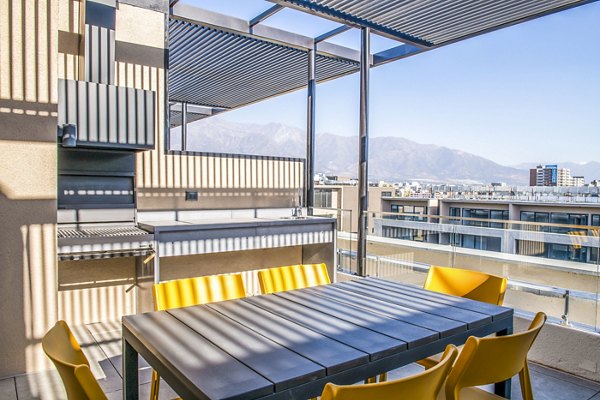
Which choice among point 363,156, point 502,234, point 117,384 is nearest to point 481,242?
point 502,234

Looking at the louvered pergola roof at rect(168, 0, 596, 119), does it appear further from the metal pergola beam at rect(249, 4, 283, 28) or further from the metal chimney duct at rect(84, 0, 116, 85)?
the metal chimney duct at rect(84, 0, 116, 85)

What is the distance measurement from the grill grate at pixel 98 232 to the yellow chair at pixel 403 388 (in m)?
3.07

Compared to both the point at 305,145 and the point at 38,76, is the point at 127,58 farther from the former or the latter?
the point at 305,145

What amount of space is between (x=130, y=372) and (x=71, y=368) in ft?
2.08

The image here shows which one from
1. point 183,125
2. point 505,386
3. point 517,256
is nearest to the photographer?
point 505,386

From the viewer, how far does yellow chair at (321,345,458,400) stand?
1259 mm

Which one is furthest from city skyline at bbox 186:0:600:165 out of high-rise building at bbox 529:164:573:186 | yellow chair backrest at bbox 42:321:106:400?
yellow chair backrest at bbox 42:321:106:400

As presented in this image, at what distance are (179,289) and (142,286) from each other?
1915 millimetres

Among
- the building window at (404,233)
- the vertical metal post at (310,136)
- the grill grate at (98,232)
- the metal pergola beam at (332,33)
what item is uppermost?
the metal pergola beam at (332,33)

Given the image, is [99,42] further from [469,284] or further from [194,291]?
[469,284]

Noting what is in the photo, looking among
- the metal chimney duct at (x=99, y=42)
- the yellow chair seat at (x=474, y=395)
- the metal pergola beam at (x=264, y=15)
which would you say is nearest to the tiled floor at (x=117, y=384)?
the yellow chair seat at (x=474, y=395)

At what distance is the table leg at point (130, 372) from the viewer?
202 cm

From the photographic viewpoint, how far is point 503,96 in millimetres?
59062

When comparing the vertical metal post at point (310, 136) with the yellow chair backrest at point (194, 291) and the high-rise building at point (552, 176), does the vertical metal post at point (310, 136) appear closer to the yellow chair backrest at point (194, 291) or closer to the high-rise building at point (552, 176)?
the yellow chair backrest at point (194, 291)
